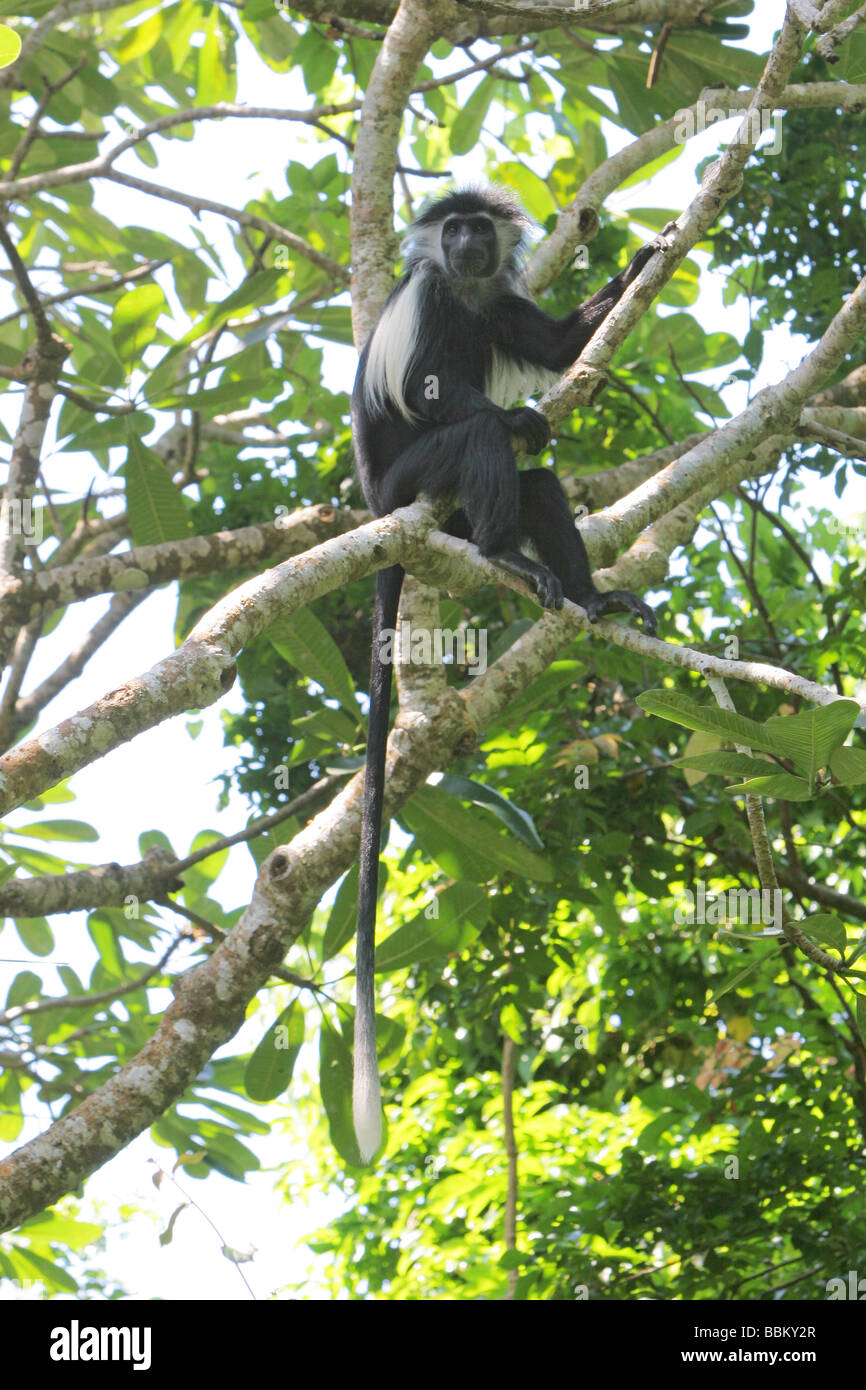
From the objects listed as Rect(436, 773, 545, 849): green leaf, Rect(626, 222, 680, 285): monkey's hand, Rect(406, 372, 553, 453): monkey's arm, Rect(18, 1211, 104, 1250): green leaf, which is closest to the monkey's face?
Rect(406, 372, 553, 453): monkey's arm

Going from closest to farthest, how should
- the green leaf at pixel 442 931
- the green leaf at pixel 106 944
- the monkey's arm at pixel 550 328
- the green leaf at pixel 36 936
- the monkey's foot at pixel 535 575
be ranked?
the monkey's foot at pixel 535 575
the green leaf at pixel 442 931
the monkey's arm at pixel 550 328
the green leaf at pixel 106 944
the green leaf at pixel 36 936

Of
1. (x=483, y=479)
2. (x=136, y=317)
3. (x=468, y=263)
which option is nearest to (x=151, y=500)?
(x=136, y=317)

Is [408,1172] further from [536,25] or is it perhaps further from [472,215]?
[536,25]

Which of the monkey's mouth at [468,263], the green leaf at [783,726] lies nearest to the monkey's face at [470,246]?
the monkey's mouth at [468,263]

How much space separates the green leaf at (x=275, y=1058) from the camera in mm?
2679

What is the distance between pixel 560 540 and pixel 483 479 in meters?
0.26

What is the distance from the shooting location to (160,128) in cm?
357

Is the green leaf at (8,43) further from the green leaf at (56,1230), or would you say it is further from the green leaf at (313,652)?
the green leaf at (56,1230)

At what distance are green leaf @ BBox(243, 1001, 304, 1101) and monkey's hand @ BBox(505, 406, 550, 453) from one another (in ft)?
4.11

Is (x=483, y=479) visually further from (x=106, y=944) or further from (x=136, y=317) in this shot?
(x=106, y=944)

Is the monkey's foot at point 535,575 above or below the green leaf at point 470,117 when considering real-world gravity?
below

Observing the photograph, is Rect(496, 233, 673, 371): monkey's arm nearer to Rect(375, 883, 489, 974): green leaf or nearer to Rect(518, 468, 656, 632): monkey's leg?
Rect(518, 468, 656, 632): monkey's leg

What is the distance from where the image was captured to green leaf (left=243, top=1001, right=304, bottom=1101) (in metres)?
2.68

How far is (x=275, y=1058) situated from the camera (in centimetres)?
269
